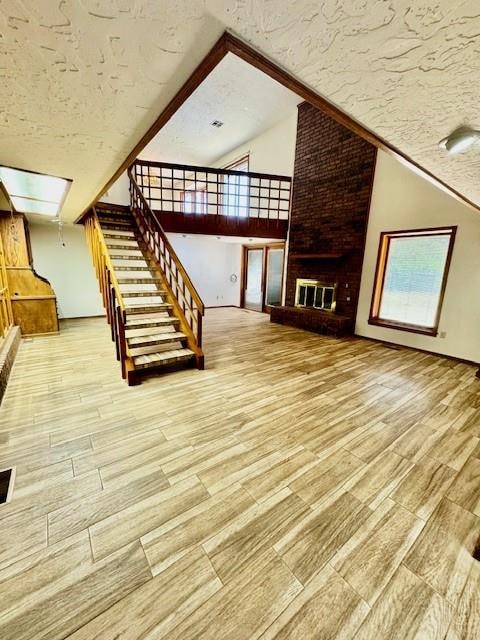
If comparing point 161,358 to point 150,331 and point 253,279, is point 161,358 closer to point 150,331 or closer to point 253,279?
point 150,331

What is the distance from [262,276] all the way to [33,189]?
6167 millimetres

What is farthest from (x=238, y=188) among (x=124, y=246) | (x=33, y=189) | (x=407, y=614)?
(x=407, y=614)

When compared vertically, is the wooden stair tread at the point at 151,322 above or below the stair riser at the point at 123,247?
below

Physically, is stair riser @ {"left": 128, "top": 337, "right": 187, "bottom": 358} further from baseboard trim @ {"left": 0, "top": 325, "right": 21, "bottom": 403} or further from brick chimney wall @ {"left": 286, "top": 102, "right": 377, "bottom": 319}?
brick chimney wall @ {"left": 286, "top": 102, "right": 377, "bottom": 319}

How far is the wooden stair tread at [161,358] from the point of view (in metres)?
3.34

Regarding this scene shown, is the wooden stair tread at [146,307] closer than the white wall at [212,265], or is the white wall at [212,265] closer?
the wooden stair tread at [146,307]

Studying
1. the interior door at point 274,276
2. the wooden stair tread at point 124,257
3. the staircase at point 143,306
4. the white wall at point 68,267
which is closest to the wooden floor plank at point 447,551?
the staircase at point 143,306

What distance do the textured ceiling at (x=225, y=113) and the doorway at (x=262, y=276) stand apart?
3.25 m

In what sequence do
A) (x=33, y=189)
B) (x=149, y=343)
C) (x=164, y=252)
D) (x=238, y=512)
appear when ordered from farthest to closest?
1. (x=164, y=252)
2. (x=149, y=343)
3. (x=33, y=189)
4. (x=238, y=512)

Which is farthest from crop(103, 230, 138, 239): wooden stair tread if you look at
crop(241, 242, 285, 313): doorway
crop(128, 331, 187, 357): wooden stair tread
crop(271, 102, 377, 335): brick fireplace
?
crop(241, 242, 285, 313): doorway

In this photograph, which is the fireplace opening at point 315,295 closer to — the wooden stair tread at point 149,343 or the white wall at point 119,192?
the wooden stair tread at point 149,343

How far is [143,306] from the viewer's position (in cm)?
399

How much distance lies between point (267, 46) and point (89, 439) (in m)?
2.81

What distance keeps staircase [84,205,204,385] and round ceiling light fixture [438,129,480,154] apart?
112 inches
